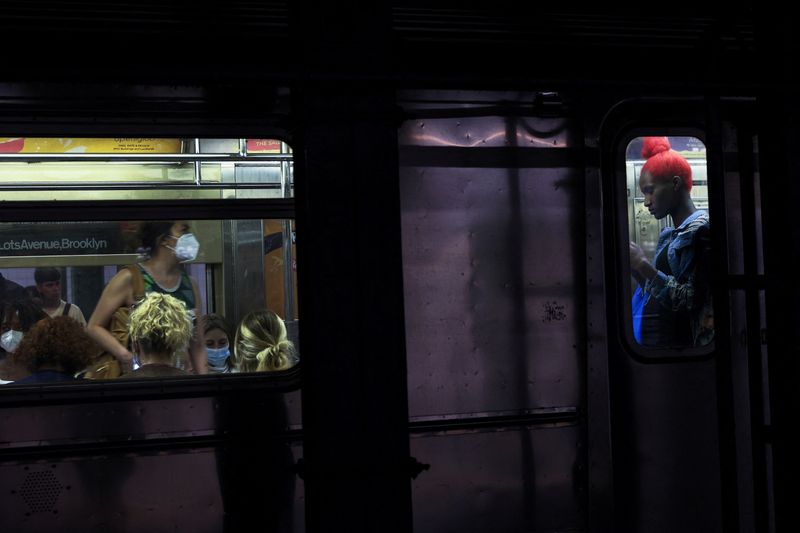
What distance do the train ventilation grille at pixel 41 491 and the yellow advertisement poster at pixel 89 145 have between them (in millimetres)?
1224

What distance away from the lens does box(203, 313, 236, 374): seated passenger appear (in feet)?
11.5

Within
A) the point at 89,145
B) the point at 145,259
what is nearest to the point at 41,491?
the point at 145,259

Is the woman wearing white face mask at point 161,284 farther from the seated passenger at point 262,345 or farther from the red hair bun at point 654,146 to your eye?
the red hair bun at point 654,146

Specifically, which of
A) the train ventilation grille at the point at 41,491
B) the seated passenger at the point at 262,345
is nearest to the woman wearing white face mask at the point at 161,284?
the seated passenger at the point at 262,345

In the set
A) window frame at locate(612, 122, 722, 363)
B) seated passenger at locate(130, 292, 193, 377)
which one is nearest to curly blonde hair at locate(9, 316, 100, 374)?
seated passenger at locate(130, 292, 193, 377)

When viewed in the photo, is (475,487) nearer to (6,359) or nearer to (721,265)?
(721,265)

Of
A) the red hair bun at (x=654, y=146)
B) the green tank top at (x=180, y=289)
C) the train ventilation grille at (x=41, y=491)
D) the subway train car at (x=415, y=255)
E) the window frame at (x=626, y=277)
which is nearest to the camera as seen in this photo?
the subway train car at (x=415, y=255)

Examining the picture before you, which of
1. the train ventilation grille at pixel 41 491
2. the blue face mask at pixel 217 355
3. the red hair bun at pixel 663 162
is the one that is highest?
the red hair bun at pixel 663 162

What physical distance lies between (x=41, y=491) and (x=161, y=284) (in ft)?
2.92

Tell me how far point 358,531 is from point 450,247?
4.57 ft

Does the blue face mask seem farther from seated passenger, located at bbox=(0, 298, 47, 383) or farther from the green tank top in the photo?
seated passenger, located at bbox=(0, 298, 47, 383)

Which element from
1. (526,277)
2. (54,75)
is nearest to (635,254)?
(526,277)

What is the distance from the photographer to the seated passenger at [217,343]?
11.5ft

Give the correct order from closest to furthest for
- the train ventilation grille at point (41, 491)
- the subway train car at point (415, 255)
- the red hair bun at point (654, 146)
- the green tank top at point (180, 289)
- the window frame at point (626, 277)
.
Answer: the subway train car at point (415, 255) < the train ventilation grille at point (41, 491) < the green tank top at point (180, 289) < the window frame at point (626, 277) < the red hair bun at point (654, 146)
